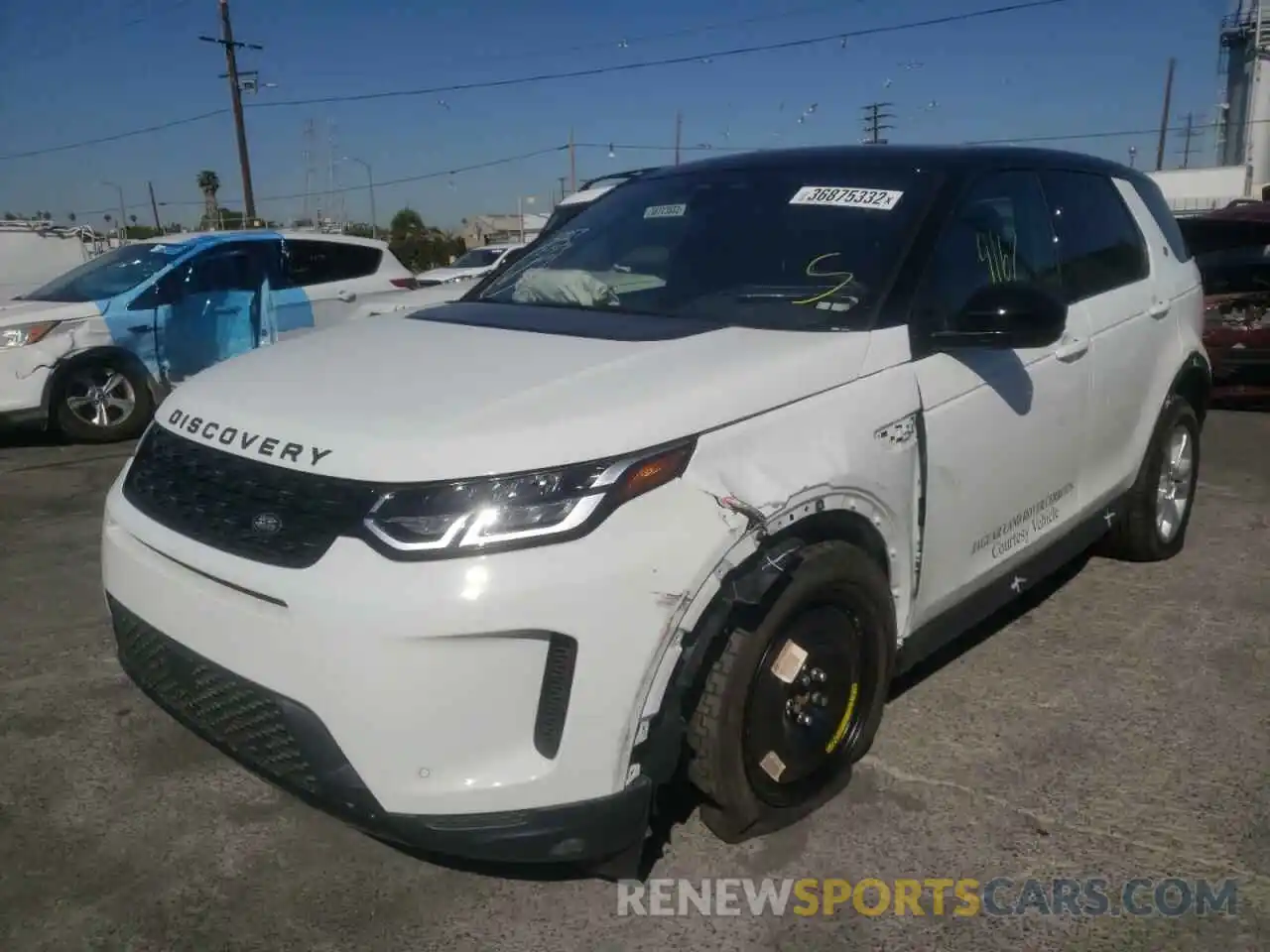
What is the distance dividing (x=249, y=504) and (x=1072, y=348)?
2692 mm

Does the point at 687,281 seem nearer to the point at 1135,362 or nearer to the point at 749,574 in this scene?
the point at 749,574

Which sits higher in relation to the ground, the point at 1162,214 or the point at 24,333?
the point at 1162,214

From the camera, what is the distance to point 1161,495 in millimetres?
4664

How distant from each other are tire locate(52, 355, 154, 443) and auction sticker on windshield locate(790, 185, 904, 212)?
6.98 metres

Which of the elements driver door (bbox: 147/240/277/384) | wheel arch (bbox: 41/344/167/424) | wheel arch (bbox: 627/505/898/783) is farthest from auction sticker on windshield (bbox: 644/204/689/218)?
wheel arch (bbox: 41/344/167/424)

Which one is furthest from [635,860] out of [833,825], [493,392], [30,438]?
[30,438]

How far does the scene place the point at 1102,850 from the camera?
8.93 ft

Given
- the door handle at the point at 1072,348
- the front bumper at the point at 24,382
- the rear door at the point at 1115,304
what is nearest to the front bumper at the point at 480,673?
the door handle at the point at 1072,348

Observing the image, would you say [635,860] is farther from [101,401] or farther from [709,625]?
[101,401]

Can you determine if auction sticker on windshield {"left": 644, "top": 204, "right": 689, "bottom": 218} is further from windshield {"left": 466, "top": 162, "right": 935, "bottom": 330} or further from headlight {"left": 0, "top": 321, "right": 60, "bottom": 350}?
headlight {"left": 0, "top": 321, "right": 60, "bottom": 350}

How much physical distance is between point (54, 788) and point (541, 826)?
177 cm

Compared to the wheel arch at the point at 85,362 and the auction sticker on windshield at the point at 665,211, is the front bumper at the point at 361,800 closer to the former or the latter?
the auction sticker on windshield at the point at 665,211

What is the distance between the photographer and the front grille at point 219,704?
2.25 m

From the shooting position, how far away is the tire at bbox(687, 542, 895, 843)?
239 cm
